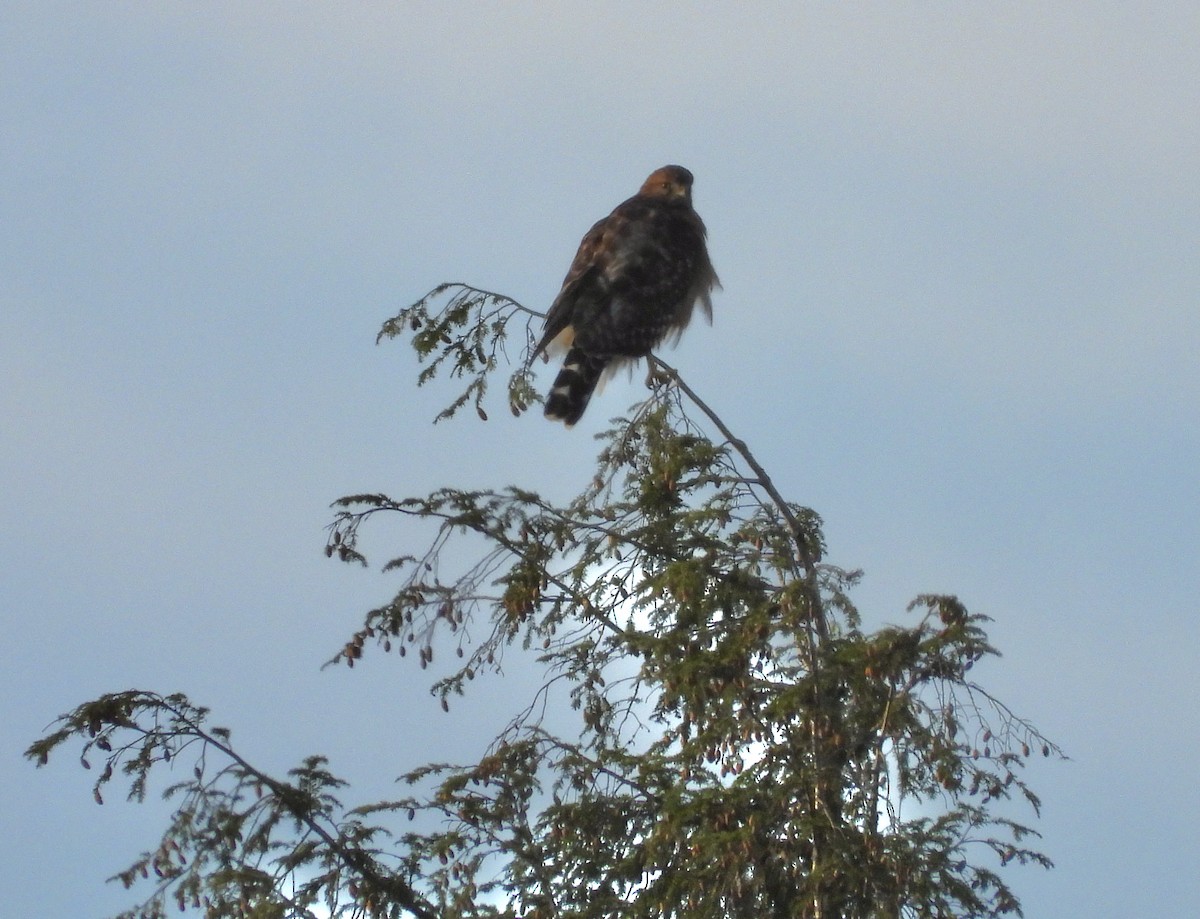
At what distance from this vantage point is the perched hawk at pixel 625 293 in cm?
842

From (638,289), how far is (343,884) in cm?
396

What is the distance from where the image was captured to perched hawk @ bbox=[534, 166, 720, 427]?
27.6ft

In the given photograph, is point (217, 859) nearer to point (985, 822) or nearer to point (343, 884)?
point (343, 884)

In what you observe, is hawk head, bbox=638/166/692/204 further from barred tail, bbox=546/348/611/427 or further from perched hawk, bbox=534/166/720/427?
barred tail, bbox=546/348/611/427

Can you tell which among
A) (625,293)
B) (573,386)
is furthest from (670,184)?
(573,386)

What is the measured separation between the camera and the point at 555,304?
8508 mm

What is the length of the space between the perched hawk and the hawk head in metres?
0.11

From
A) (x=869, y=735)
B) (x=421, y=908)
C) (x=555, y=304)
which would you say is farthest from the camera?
(x=555, y=304)

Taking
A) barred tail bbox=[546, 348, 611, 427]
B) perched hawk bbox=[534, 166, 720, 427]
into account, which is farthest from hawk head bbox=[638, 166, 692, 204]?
barred tail bbox=[546, 348, 611, 427]

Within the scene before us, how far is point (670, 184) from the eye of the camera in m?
9.85

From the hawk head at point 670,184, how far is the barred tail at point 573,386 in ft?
5.43

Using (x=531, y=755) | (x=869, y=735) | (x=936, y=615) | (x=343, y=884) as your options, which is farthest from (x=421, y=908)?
(x=936, y=615)

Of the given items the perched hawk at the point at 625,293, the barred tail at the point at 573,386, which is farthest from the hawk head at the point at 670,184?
the barred tail at the point at 573,386

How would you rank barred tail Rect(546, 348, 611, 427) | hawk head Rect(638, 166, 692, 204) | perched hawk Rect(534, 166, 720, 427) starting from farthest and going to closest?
hawk head Rect(638, 166, 692, 204), perched hawk Rect(534, 166, 720, 427), barred tail Rect(546, 348, 611, 427)
